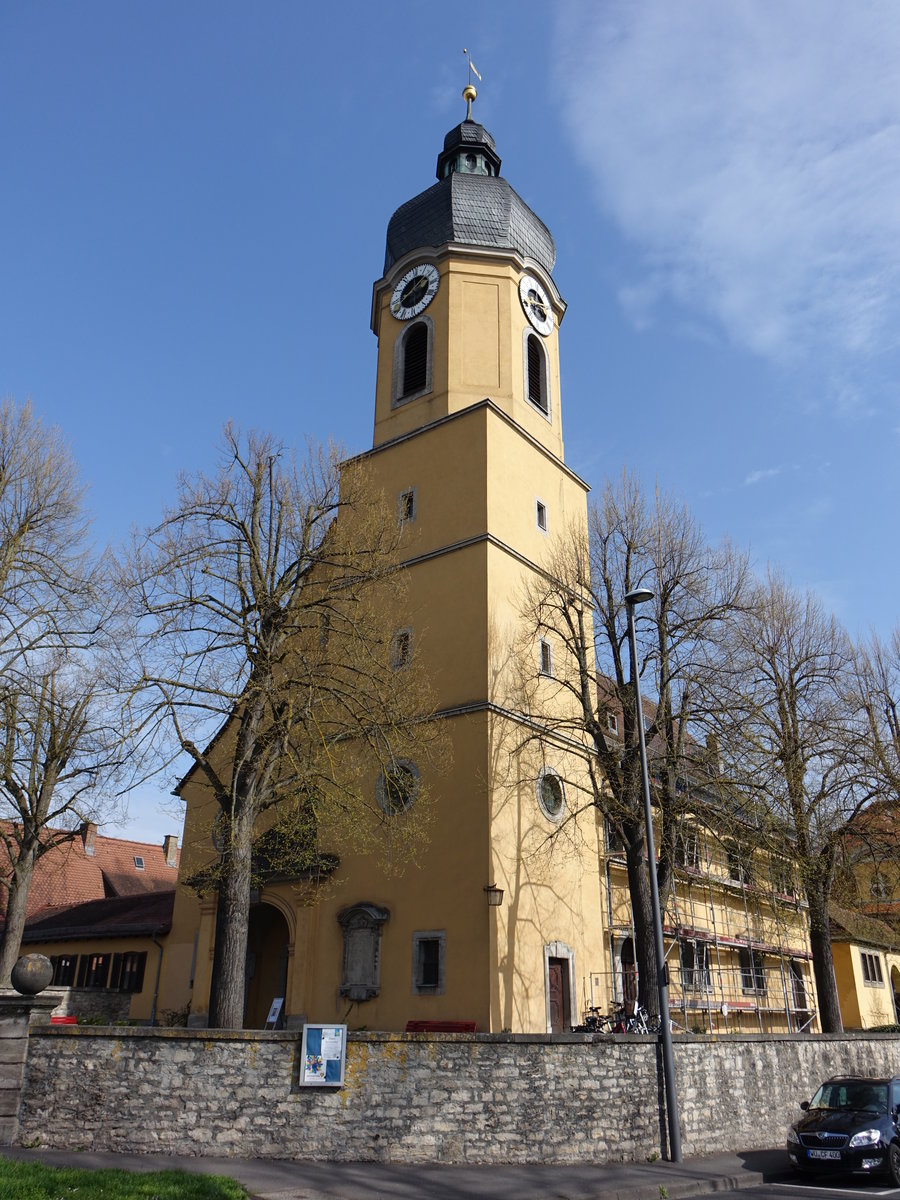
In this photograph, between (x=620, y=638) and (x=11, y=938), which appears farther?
(x=11, y=938)

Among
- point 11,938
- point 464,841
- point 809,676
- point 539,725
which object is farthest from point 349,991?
point 809,676

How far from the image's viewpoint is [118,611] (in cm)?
1484

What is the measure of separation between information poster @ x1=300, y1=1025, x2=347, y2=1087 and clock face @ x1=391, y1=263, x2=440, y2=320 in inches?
747

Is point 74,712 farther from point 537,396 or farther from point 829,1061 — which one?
point 829,1061

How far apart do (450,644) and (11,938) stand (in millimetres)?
11542

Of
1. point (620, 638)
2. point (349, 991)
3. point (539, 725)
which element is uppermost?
point (620, 638)

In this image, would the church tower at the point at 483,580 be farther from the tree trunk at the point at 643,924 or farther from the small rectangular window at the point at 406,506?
the tree trunk at the point at 643,924

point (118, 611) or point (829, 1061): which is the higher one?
point (118, 611)

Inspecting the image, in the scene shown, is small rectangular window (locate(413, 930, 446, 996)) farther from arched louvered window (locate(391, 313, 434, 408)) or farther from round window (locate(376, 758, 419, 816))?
arched louvered window (locate(391, 313, 434, 408))

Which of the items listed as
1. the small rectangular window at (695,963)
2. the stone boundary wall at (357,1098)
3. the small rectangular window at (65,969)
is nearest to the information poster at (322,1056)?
the stone boundary wall at (357,1098)

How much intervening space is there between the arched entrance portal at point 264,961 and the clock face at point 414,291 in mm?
15675

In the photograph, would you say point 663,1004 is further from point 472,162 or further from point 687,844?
point 472,162

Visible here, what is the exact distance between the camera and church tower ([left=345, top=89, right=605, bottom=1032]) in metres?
18.0

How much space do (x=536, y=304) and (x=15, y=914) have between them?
65.4 ft
